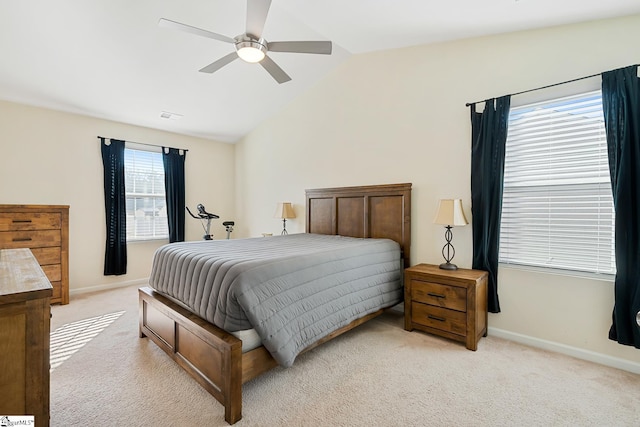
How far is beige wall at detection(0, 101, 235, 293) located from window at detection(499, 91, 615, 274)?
16.6 ft

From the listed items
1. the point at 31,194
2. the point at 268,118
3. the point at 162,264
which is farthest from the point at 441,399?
the point at 31,194

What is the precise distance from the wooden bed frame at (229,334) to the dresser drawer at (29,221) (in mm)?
1938

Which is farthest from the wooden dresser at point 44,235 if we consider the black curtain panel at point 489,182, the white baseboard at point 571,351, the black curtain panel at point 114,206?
the white baseboard at point 571,351

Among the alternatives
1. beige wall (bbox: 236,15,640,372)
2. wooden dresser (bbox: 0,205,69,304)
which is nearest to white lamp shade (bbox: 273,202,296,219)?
beige wall (bbox: 236,15,640,372)

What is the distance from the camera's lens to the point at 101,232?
433 centimetres

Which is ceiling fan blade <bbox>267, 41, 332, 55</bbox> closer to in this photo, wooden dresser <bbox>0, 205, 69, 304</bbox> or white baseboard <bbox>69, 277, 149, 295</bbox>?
wooden dresser <bbox>0, 205, 69, 304</bbox>

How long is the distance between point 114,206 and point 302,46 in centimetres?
379

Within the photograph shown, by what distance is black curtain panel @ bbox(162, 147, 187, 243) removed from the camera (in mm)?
4957

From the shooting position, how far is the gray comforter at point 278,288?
1.76 meters

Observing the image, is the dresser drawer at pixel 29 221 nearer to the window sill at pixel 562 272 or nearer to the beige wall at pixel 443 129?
the beige wall at pixel 443 129

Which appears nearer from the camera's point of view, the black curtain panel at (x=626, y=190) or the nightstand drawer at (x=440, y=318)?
the black curtain panel at (x=626, y=190)

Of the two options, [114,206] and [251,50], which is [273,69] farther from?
[114,206]

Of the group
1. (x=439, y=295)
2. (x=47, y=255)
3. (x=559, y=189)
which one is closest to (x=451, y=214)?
(x=439, y=295)

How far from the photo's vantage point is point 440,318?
264 centimetres
